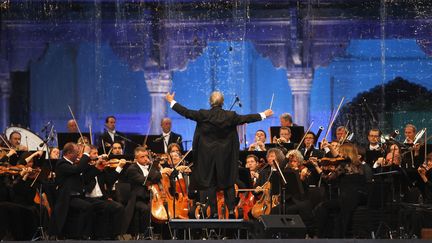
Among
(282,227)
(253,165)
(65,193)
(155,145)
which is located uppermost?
(155,145)

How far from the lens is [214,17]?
15.5 metres

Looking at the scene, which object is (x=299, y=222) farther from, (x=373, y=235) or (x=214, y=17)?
(x=214, y=17)

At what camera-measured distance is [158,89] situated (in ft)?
50.7

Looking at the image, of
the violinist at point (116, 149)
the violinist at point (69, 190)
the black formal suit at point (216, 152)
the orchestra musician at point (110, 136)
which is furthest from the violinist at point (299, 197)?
the orchestra musician at point (110, 136)

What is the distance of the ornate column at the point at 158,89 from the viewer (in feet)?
50.4

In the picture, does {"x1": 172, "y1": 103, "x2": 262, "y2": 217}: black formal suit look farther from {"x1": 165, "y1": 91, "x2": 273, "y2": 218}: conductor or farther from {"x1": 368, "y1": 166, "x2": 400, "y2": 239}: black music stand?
{"x1": 368, "y1": 166, "x2": 400, "y2": 239}: black music stand

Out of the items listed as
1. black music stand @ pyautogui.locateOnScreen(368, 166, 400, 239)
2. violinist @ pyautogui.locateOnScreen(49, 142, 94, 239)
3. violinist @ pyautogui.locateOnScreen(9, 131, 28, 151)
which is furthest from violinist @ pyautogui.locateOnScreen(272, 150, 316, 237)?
violinist @ pyautogui.locateOnScreen(9, 131, 28, 151)

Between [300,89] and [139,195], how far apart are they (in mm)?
4969

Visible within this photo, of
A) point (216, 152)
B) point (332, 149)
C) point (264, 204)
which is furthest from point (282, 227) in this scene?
point (332, 149)

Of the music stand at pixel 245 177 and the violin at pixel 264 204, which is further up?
the music stand at pixel 245 177

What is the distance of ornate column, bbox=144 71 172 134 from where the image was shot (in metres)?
15.4

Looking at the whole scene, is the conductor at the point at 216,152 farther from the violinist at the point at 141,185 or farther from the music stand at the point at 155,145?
the music stand at the point at 155,145

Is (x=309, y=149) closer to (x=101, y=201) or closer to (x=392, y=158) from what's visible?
(x=392, y=158)

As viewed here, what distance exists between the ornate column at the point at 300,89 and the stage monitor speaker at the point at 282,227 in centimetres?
577
